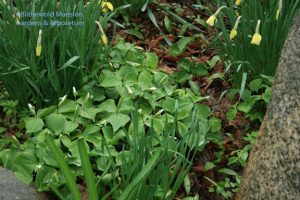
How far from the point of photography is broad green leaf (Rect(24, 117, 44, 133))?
264 cm

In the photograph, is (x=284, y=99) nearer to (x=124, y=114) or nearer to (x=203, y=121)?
(x=203, y=121)

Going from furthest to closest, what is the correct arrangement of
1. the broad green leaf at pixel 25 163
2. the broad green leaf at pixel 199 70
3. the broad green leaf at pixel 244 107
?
the broad green leaf at pixel 199 70 → the broad green leaf at pixel 244 107 → the broad green leaf at pixel 25 163

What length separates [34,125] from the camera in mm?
2648

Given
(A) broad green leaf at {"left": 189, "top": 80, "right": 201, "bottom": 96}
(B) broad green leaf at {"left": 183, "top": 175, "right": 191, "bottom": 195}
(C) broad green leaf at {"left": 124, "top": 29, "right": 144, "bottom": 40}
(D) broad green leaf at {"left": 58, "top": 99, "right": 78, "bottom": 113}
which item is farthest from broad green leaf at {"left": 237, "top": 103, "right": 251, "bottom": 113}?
(C) broad green leaf at {"left": 124, "top": 29, "right": 144, "bottom": 40}

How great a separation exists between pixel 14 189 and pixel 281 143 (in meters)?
1.10

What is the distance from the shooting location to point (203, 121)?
2.78 metres

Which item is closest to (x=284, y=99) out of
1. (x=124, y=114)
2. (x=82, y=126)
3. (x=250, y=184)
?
(x=250, y=184)

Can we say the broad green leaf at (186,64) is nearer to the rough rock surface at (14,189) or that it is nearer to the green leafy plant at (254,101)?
the green leafy plant at (254,101)

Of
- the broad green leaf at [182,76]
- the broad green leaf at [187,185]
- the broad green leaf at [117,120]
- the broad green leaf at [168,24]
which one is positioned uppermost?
the broad green leaf at [168,24]

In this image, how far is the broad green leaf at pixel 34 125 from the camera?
8.65ft

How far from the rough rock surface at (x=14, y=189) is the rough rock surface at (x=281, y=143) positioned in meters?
0.89

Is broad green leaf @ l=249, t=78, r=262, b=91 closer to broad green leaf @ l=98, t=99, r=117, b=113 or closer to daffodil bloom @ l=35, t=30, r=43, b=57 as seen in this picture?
broad green leaf @ l=98, t=99, r=117, b=113


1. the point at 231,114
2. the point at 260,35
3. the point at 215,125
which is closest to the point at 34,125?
the point at 215,125

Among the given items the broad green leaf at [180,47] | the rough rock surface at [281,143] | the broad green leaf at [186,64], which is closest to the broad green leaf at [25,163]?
the rough rock surface at [281,143]
